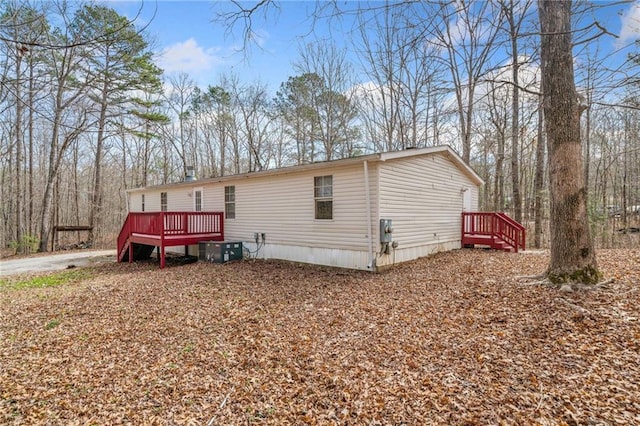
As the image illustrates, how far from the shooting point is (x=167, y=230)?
406 inches

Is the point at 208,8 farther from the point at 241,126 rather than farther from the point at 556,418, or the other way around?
the point at 241,126

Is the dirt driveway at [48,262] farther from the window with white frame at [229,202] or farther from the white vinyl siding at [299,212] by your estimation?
the white vinyl siding at [299,212]

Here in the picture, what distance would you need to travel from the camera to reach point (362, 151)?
2116cm

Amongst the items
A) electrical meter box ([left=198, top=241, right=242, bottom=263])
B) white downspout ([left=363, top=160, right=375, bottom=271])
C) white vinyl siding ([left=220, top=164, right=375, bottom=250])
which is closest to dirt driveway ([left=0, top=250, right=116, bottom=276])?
electrical meter box ([left=198, top=241, right=242, bottom=263])

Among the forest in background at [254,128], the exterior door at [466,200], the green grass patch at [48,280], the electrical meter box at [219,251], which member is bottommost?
the green grass patch at [48,280]

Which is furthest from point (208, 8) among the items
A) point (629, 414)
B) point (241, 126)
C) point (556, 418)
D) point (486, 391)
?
point (241, 126)

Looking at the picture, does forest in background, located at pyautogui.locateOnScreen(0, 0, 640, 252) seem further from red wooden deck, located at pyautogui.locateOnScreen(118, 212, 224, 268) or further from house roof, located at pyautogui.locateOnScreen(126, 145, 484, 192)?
red wooden deck, located at pyautogui.locateOnScreen(118, 212, 224, 268)

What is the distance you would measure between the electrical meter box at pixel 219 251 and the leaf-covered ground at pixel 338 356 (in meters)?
3.68

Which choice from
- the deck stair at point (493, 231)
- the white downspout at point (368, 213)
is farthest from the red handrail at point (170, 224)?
the deck stair at point (493, 231)

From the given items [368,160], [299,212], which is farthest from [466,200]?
[299,212]

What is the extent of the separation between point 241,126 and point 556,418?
24.3 m

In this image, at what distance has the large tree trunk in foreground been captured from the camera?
4816 mm

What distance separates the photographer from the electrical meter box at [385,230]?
795 cm

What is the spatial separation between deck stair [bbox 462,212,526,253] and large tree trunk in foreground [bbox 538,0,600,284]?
17.8 ft
